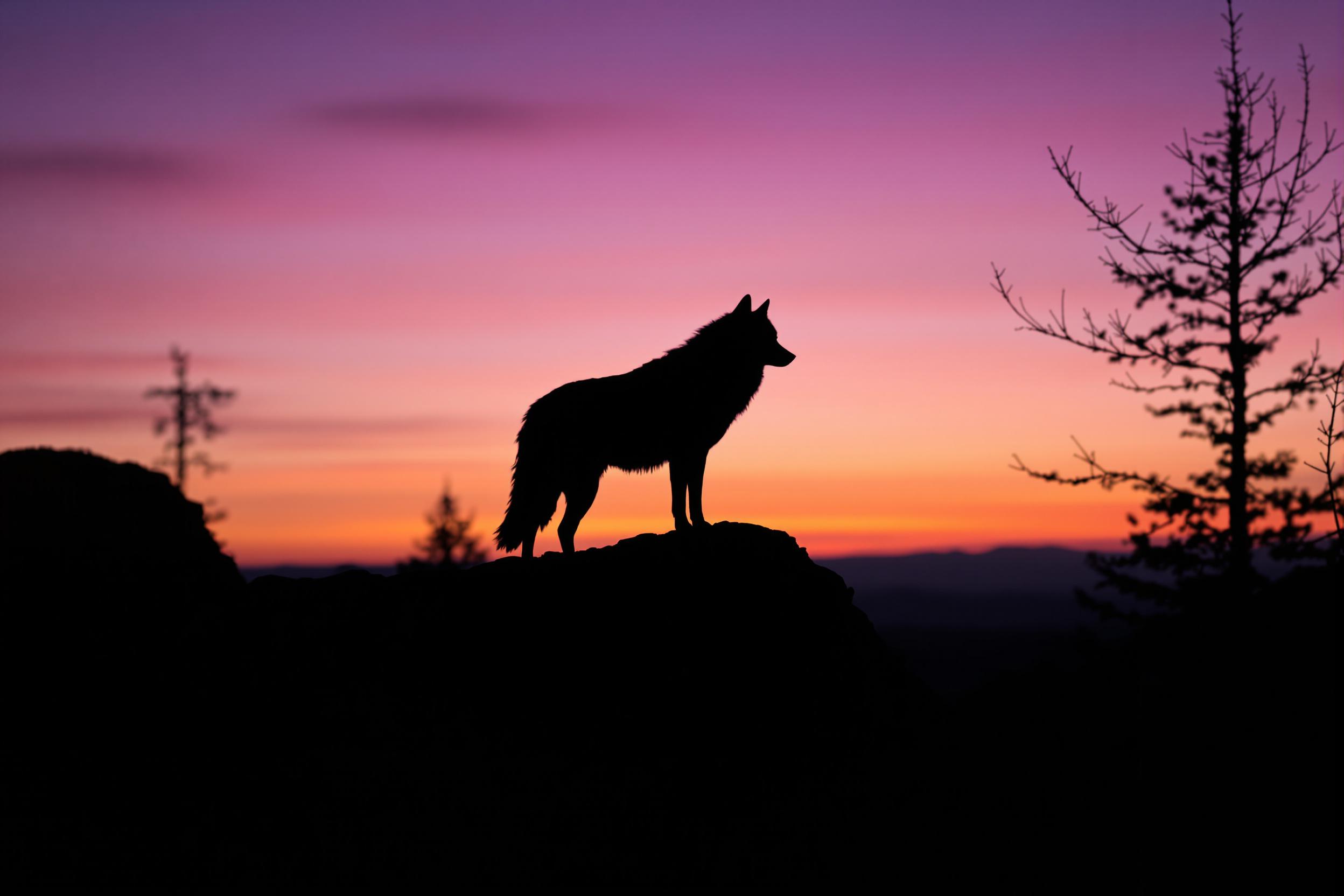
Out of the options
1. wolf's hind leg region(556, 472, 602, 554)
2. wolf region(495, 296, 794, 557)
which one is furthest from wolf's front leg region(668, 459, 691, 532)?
wolf's hind leg region(556, 472, 602, 554)

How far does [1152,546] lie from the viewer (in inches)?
962

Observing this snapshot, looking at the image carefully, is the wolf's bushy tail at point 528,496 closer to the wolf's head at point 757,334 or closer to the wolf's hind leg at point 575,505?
the wolf's hind leg at point 575,505

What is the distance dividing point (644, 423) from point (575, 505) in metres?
1.27

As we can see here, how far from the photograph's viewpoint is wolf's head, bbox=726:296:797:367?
12.4 meters

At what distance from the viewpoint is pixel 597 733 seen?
11.1m

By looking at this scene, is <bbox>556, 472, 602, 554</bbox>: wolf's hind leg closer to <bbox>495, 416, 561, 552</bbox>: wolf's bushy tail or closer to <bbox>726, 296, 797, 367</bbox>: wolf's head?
<bbox>495, 416, 561, 552</bbox>: wolf's bushy tail

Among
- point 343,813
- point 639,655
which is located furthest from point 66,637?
point 639,655

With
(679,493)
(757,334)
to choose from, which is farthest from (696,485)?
(757,334)

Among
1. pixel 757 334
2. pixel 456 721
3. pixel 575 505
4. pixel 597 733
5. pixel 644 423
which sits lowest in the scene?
pixel 597 733

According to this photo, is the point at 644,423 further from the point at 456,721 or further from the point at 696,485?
the point at 456,721

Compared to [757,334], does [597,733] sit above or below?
below

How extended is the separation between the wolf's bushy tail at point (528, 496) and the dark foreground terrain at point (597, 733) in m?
0.41

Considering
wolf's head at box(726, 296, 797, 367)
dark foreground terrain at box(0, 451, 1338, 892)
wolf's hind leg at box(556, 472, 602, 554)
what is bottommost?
dark foreground terrain at box(0, 451, 1338, 892)

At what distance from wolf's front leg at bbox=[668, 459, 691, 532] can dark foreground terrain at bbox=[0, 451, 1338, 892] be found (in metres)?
0.27
